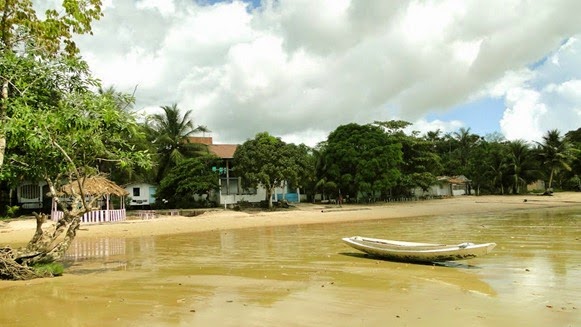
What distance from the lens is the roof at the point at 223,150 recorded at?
43959mm

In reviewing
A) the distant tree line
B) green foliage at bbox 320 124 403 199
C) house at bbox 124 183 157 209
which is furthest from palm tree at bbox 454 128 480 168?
house at bbox 124 183 157 209

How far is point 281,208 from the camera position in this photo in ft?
130

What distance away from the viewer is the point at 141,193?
43844 millimetres

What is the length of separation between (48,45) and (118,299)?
7.42m

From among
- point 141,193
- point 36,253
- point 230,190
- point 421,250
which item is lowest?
point 421,250

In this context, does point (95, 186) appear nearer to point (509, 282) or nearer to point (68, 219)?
point (68, 219)

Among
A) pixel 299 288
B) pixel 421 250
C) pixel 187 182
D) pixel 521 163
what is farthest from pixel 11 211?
pixel 521 163

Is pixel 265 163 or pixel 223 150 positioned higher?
pixel 223 150

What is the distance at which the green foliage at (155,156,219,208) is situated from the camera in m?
38.3

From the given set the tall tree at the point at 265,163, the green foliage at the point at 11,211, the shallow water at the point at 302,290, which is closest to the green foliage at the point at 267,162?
the tall tree at the point at 265,163

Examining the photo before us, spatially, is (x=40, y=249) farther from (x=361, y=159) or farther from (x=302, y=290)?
(x=361, y=159)

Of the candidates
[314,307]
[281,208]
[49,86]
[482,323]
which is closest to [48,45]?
[49,86]

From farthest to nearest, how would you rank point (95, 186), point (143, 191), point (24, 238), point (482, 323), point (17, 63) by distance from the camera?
point (143, 191) < point (95, 186) < point (24, 238) < point (17, 63) < point (482, 323)

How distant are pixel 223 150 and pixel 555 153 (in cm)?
4024
